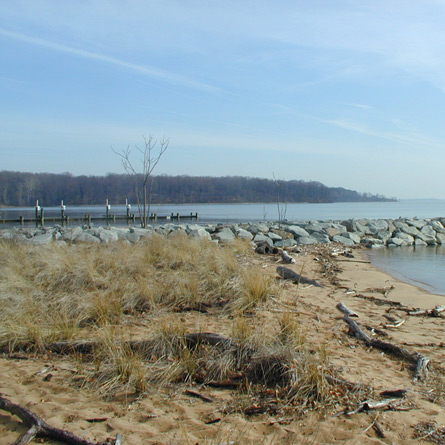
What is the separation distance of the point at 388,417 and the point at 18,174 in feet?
326

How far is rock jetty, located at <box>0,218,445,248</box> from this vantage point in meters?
14.2

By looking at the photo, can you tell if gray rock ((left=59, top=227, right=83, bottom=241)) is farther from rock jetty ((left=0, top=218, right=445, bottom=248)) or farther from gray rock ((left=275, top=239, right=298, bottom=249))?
gray rock ((left=275, top=239, right=298, bottom=249))

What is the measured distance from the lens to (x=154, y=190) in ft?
289

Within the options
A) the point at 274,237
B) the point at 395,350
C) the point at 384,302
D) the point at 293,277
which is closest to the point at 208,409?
the point at 395,350

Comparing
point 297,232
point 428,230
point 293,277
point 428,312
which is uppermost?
point 297,232

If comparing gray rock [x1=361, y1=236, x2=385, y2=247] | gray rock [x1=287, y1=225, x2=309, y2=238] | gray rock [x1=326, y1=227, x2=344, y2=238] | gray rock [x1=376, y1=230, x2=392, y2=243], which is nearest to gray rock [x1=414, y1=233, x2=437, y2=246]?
gray rock [x1=376, y1=230, x2=392, y2=243]

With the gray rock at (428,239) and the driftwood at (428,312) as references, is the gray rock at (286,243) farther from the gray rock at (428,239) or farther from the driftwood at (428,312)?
the gray rock at (428,239)

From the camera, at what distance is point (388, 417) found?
294 cm

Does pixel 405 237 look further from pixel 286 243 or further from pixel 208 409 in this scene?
pixel 208 409

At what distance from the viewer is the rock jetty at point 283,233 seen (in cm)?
1416

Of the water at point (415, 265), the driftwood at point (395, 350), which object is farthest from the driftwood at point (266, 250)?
the driftwood at point (395, 350)

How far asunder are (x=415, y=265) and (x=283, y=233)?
5085 mm

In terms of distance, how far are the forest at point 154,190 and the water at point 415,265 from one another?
55.9 metres

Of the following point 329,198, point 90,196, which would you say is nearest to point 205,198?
point 90,196
